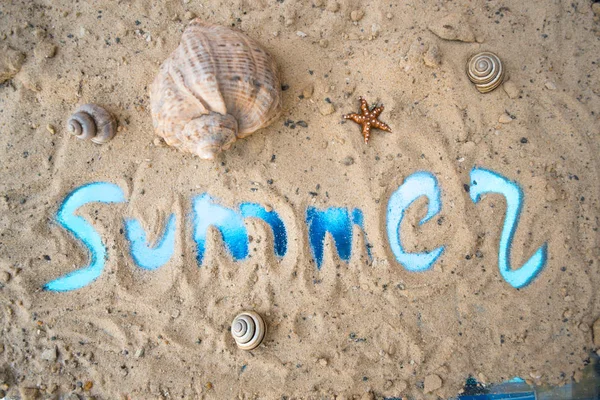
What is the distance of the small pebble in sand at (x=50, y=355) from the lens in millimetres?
4324

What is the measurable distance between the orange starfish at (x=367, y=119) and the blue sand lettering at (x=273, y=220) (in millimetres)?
1321

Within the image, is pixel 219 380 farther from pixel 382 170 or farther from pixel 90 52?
pixel 90 52

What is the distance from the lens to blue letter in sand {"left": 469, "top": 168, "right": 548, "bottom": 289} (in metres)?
4.34

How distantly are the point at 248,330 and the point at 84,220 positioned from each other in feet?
7.38

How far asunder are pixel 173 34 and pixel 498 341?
4.89 meters

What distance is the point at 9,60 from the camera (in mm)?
4297

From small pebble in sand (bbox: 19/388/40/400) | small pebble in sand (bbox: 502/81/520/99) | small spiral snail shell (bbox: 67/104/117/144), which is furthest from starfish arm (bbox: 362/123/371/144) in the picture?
small pebble in sand (bbox: 19/388/40/400)

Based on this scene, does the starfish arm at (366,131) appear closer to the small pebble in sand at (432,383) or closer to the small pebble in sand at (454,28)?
the small pebble in sand at (454,28)

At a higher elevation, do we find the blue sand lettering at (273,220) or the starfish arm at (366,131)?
the starfish arm at (366,131)

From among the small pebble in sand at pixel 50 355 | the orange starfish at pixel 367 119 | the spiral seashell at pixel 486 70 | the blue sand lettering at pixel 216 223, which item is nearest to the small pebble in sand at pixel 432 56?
the spiral seashell at pixel 486 70

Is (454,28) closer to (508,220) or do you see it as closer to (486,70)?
(486,70)

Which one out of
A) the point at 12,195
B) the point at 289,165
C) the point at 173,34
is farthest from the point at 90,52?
the point at 289,165

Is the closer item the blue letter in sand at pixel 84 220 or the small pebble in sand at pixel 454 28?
the small pebble in sand at pixel 454 28

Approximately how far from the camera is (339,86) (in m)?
4.43
